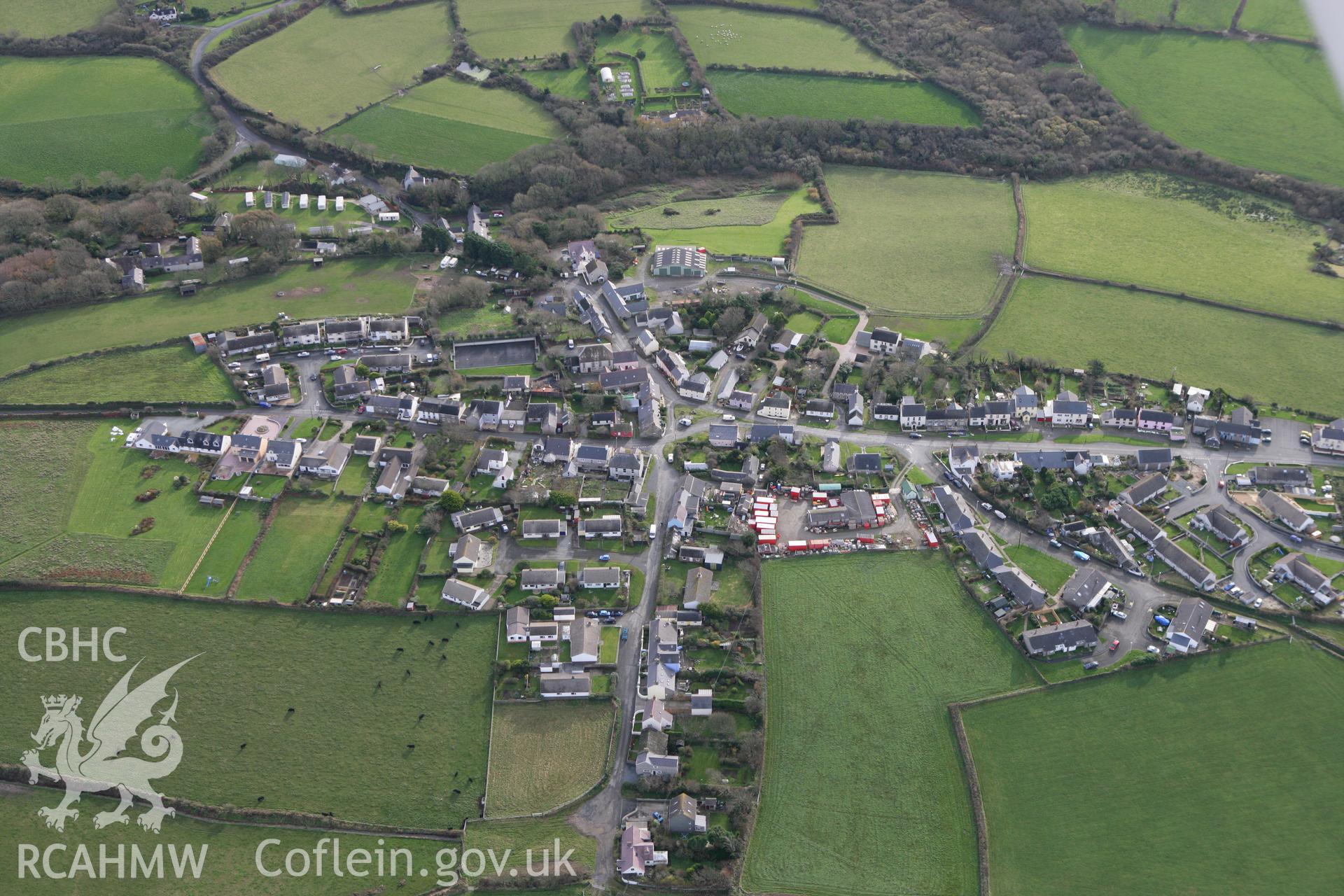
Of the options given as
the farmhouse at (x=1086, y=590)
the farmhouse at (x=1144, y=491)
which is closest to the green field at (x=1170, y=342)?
the farmhouse at (x=1144, y=491)

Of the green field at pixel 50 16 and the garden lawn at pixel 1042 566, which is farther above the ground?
the green field at pixel 50 16

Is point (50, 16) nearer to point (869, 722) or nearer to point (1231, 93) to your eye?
point (869, 722)

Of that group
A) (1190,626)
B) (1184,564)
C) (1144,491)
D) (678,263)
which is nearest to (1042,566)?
(1184,564)

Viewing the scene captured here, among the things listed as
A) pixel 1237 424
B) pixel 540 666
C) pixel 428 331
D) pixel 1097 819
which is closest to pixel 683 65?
pixel 428 331

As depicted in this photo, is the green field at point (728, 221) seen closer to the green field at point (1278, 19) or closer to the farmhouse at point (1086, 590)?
the farmhouse at point (1086, 590)

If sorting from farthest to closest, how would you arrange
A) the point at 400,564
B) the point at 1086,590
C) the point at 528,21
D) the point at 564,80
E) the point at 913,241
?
the point at 528,21, the point at 564,80, the point at 913,241, the point at 400,564, the point at 1086,590
